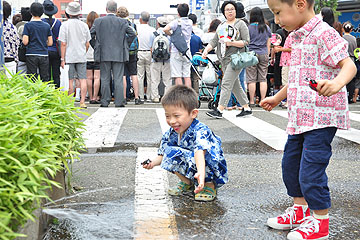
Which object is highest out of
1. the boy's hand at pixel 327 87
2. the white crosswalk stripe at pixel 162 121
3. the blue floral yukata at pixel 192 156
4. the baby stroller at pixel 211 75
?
the boy's hand at pixel 327 87

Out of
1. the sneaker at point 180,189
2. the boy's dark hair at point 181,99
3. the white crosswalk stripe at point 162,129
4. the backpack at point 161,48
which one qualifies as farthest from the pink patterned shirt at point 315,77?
the backpack at point 161,48

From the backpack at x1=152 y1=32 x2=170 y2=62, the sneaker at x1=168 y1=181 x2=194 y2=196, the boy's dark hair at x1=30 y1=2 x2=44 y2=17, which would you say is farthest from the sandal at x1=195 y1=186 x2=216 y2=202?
the backpack at x1=152 y1=32 x2=170 y2=62

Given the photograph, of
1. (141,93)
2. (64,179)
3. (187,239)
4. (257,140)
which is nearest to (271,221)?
(187,239)

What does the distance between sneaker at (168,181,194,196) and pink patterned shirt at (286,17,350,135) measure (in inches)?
43.5

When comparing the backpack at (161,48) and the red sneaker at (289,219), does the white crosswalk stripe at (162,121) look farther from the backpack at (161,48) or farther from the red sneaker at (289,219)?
the red sneaker at (289,219)

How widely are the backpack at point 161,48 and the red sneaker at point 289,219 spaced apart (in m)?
8.83

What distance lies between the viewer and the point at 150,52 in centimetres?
1245

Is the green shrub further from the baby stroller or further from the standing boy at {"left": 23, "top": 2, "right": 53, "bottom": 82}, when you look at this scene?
the baby stroller

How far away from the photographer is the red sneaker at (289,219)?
3.05 meters

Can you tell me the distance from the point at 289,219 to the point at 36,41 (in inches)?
296

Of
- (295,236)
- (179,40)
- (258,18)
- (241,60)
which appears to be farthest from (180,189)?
(179,40)

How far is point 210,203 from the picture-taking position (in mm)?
3553

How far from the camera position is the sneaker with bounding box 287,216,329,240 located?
9.38ft

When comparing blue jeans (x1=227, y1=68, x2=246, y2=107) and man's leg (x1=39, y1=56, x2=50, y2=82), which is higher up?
man's leg (x1=39, y1=56, x2=50, y2=82)
